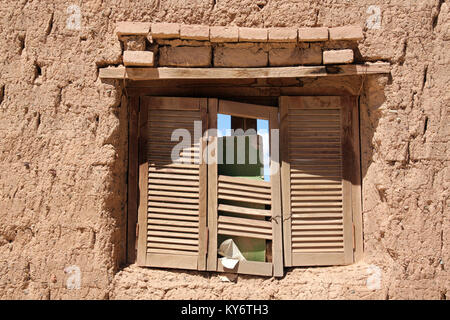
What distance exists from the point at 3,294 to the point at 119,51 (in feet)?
6.93

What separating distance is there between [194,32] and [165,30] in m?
0.23

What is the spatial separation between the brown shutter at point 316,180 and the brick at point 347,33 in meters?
0.57

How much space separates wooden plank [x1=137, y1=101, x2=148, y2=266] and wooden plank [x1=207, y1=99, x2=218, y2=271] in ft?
1.80

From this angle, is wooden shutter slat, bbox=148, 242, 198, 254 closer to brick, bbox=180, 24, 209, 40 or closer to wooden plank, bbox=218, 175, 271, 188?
wooden plank, bbox=218, 175, 271, 188

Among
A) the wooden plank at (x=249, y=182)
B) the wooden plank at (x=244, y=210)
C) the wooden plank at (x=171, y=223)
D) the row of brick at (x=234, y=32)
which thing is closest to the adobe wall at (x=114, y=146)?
the row of brick at (x=234, y=32)

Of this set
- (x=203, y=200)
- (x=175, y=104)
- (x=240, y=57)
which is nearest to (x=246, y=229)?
(x=203, y=200)

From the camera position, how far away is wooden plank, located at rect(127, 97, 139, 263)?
3396mm

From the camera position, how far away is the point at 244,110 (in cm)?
347

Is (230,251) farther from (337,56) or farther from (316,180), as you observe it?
(337,56)

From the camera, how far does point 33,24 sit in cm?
319

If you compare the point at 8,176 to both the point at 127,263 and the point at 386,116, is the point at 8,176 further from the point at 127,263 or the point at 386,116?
the point at 386,116

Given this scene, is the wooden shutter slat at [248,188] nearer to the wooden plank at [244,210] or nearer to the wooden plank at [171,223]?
the wooden plank at [244,210]

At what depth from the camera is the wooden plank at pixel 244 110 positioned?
345 centimetres

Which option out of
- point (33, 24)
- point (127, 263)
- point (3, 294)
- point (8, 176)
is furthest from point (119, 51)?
point (3, 294)
